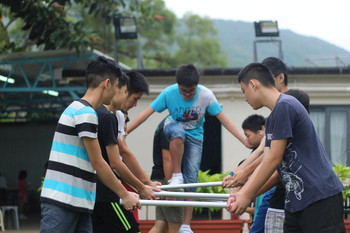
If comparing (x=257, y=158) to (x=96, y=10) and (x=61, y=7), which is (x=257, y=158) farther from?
(x=96, y=10)

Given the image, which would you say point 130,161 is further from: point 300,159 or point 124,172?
point 300,159

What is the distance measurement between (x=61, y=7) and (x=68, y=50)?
249 cm

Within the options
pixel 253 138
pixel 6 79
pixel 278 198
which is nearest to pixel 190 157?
pixel 253 138

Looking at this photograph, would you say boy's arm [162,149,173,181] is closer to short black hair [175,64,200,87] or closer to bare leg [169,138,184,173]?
bare leg [169,138,184,173]

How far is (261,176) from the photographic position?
5.39m

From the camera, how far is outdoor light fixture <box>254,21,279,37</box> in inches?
783

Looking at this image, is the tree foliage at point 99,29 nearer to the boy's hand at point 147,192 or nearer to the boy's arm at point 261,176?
the boy's hand at point 147,192

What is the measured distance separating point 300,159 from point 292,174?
0.40ft

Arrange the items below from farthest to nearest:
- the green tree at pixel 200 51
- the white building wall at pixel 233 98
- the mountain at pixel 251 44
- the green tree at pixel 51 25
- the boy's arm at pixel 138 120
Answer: the mountain at pixel 251 44
the green tree at pixel 200 51
the white building wall at pixel 233 98
the green tree at pixel 51 25
the boy's arm at pixel 138 120

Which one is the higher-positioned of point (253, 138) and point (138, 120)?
point (138, 120)

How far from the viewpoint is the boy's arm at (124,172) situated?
6.12m

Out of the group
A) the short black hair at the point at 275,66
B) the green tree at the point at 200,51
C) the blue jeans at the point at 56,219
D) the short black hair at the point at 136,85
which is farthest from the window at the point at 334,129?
the green tree at the point at 200,51

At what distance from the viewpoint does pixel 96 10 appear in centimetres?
2161

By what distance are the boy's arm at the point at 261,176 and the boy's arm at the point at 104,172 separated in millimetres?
800
